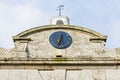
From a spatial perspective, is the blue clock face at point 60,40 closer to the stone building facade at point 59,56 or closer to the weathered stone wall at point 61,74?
the stone building facade at point 59,56

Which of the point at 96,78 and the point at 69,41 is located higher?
the point at 69,41

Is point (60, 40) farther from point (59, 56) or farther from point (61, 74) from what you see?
point (61, 74)

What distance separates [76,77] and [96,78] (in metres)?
1.01

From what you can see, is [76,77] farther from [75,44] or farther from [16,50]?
[16,50]

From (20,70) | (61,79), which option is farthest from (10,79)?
(61,79)

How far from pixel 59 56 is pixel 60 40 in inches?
41.7

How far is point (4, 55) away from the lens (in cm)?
2384

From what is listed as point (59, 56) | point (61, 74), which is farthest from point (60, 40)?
point (61, 74)

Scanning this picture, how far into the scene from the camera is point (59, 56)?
23.8 m

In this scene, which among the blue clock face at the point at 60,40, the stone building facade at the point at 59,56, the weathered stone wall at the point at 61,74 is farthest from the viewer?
the blue clock face at the point at 60,40

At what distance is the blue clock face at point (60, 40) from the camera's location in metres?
24.3

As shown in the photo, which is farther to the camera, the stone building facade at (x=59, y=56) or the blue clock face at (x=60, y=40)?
the blue clock face at (x=60, y=40)

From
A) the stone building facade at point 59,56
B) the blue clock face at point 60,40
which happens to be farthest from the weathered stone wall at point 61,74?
the blue clock face at point 60,40

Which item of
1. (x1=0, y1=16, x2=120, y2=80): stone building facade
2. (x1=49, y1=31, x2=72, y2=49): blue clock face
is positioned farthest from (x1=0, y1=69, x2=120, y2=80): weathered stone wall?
(x1=49, y1=31, x2=72, y2=49): blue clock face
